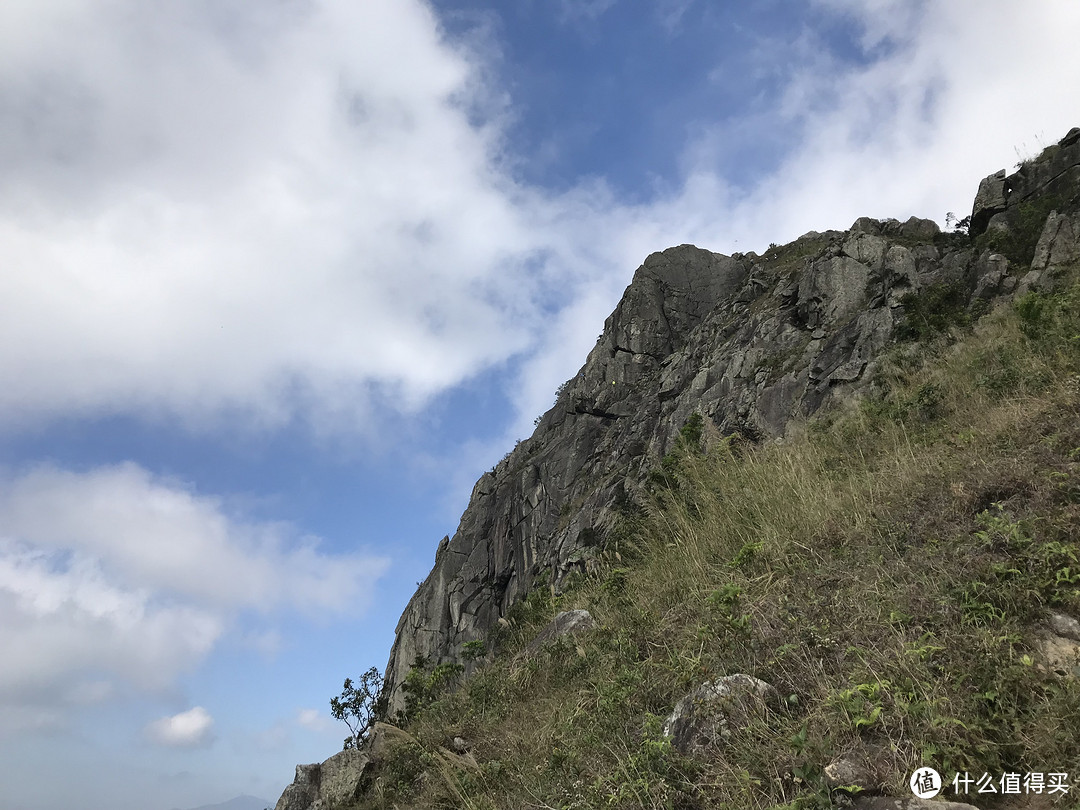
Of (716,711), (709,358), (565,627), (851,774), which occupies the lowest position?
(851,774)

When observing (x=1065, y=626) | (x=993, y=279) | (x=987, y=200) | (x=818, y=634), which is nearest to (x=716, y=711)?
(x=818, y=634)

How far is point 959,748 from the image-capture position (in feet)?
7.97

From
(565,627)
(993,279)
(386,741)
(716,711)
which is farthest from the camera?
(993,279)

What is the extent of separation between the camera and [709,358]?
3127cm

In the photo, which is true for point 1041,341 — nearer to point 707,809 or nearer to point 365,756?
point 707,809

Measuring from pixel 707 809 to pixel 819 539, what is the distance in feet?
8.15

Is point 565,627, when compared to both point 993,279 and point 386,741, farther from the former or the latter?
point 993,279

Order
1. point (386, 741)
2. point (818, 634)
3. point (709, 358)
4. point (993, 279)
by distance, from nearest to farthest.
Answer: point (818, 634) < point (386, 741) < point (993, 279) < point (709, 358)

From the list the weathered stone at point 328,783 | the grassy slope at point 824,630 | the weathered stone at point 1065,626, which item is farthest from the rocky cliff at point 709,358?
the weathered stone at point 1065,626


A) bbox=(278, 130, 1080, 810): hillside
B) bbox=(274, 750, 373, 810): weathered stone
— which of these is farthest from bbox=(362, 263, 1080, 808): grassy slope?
bbox=(274, 750, 373, 810): weathered stone

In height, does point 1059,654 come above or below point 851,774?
above

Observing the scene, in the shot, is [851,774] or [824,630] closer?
[851,774]

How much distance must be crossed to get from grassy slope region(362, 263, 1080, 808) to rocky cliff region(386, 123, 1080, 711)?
304 cm

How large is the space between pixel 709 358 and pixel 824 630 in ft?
95.2
